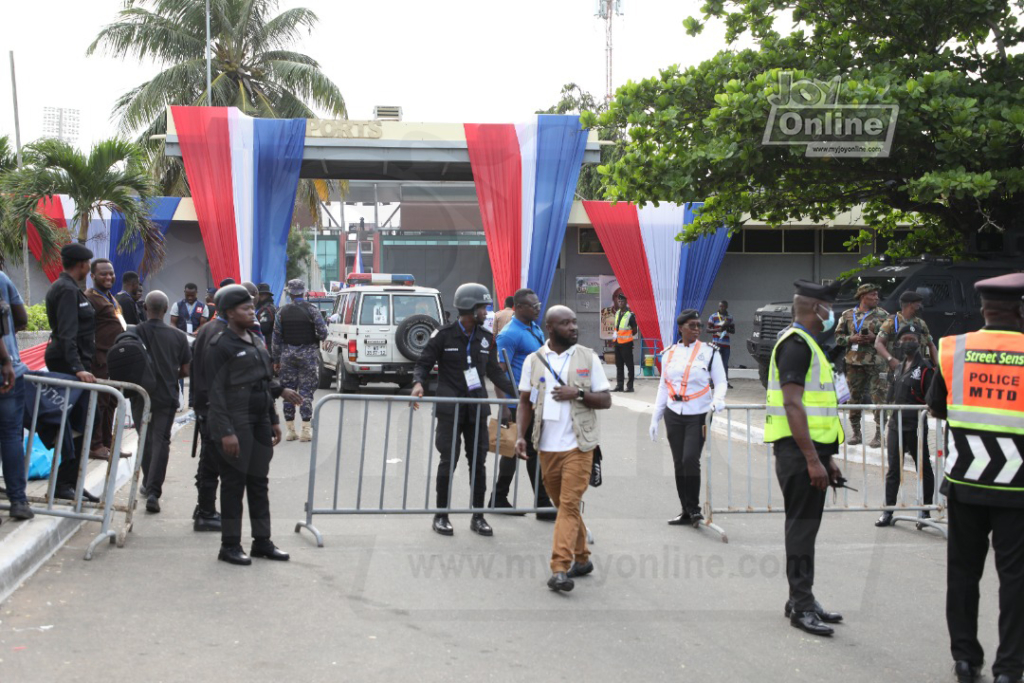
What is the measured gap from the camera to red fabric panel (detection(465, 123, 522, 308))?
22.2 metres

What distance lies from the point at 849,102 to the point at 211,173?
43.6ft

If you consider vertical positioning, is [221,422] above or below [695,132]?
below

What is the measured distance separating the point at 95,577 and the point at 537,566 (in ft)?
9.22

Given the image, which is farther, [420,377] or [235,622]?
[420,377]

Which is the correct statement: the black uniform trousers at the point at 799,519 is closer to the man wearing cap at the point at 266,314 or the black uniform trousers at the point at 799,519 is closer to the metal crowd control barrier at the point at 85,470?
the metal crowd control barrier at the point at 85,470

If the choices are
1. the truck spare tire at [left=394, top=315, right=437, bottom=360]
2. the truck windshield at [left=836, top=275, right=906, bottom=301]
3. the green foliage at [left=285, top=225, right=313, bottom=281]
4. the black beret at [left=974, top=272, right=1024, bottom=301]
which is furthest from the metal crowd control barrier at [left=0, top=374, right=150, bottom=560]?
the green foliage at [left=285, top=225, right=313, bottom=281]


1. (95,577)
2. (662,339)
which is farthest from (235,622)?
(662,339)

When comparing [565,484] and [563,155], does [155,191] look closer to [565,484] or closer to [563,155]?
[563,155]

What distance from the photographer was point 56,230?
1828cm

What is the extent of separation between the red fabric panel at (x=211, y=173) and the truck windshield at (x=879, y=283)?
12.2 metres

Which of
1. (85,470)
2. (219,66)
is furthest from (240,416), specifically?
(219,66)

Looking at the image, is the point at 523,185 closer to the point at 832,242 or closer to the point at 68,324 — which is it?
the point at 832,242

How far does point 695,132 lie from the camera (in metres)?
15.9

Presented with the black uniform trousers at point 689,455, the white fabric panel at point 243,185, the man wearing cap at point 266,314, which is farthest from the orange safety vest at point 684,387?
the white fabric panel at point 243,185
